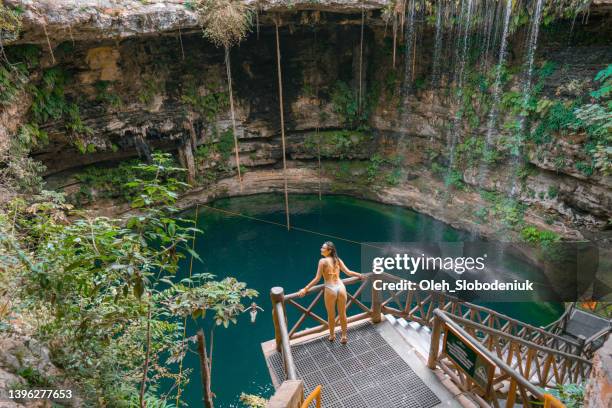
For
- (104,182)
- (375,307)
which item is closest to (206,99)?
(104,182)

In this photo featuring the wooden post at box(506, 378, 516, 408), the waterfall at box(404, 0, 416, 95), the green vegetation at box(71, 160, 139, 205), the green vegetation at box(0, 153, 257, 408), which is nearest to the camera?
the green vegetation at box(0, 153, 257, 408)

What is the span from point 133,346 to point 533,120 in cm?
1038

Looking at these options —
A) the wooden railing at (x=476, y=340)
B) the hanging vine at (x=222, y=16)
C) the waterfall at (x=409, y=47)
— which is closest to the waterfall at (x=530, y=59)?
the waterfall at (x=409, y=47)

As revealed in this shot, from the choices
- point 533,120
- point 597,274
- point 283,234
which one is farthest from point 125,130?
point 597,274

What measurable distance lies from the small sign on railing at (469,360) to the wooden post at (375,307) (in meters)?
1.05

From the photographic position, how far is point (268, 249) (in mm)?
11188

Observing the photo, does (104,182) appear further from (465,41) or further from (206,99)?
(465,41)

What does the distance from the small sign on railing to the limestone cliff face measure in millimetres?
7092

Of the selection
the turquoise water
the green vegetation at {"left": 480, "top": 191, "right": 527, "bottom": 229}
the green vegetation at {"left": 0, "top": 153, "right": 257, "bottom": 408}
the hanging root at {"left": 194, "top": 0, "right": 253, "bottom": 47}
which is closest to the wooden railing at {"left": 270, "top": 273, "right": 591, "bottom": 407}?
the green vegetation at {"left": 0, "top": 153, "right": 257, "bottom": 408}

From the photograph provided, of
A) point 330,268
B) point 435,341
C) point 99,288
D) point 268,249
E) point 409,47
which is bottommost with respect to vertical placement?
point 268,249

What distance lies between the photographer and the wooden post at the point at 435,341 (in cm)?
398

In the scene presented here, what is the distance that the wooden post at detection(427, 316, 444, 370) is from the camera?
3977 millimetres

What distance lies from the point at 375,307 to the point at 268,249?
261 inches

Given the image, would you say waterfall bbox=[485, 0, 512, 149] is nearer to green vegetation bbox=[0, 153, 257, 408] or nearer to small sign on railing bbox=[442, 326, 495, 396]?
small sign on railing bbox=[442, 326, 495, 396]
